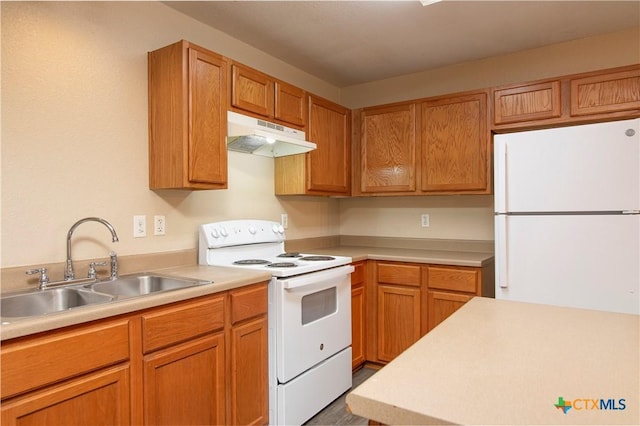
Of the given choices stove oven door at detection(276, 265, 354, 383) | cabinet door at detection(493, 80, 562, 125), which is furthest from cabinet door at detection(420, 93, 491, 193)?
stove oven door at detection(276, 265, 354, 383)

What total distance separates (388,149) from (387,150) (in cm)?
1

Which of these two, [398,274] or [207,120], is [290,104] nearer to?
[207,120]

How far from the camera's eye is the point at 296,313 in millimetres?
2109

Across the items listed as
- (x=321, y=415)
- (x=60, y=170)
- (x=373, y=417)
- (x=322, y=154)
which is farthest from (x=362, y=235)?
(x=373, y=417)

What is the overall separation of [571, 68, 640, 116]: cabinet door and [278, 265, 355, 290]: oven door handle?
1765mm

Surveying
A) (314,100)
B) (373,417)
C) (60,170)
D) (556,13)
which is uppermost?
(556,13)

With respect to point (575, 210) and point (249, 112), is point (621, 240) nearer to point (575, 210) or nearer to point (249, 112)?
point (575, 210)

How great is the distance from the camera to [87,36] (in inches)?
73.5

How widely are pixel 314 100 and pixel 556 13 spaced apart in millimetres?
1603

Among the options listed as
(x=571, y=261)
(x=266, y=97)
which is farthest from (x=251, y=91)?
(x=571, y=261)

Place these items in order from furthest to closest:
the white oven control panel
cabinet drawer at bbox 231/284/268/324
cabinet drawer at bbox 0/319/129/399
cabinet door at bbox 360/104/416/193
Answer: cabinet door at bbox 360/104/416/193 → the white oven control panel → cabinet drawer at bbox 231/284/268/324 → cabinet drawer at bbox 0/319/129/399

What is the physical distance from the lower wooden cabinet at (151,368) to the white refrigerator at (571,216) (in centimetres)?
156

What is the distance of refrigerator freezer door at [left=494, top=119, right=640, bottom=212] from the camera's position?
2.11 meters

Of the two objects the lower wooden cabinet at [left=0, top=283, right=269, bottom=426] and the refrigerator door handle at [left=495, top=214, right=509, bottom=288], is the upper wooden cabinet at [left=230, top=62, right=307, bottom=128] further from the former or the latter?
the refrigerator door handle at [left=495, top=214, right=509, bottom=288]
